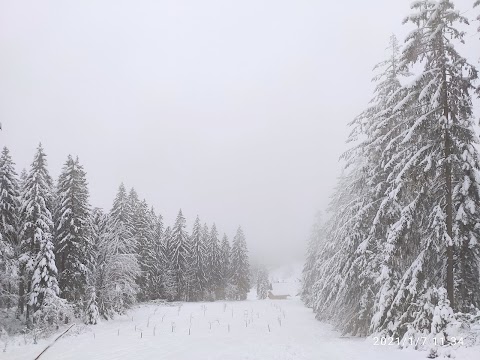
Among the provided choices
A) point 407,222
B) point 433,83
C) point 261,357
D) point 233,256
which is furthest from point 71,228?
point 233,256

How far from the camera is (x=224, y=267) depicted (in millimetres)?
77000

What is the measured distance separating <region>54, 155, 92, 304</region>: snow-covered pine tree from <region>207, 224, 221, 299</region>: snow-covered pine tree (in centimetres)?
3911

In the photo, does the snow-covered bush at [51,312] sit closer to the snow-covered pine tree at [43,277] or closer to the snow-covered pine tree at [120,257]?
the snow-covered pine tree at [43,277]

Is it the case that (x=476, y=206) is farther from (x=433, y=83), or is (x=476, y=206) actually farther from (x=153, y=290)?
(x=153, y=290)

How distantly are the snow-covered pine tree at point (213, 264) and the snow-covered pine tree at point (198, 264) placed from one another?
2989 millimetres

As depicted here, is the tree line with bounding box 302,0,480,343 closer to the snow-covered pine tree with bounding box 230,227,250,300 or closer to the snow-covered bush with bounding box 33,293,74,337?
the snow-covered bush with bounding box 33,293,74,337

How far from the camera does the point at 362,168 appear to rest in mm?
20125

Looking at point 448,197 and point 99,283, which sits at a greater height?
point 448,197

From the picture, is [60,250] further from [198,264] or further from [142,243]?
[198,264]

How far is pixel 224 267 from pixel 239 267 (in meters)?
3.81

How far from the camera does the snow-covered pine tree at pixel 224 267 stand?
2899 inches

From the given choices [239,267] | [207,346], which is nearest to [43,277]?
[207,346]

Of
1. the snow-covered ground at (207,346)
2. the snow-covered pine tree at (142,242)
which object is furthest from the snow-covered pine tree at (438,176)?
the snow-covered pine tree at (142,242)
